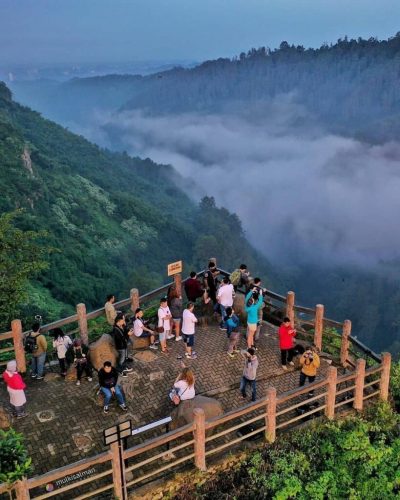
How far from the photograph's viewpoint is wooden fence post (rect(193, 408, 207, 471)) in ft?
30.6

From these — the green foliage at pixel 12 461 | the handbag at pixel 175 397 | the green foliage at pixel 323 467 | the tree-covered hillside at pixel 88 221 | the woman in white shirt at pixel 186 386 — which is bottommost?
the tree-covered hillside at pixel 88 221

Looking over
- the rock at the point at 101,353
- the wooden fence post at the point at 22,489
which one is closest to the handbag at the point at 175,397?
the rock at the point at 101,353

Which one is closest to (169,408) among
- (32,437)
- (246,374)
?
(246,374)

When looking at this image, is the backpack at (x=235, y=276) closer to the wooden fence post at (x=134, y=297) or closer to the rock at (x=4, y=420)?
the wooden fence post at (x=134, y=297)

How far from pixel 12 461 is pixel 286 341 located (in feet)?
22.5

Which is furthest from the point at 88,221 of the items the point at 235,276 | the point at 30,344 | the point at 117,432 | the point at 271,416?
the point at 117,432

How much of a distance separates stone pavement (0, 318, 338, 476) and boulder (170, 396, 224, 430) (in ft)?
1.69

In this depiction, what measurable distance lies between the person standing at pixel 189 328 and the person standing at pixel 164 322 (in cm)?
45

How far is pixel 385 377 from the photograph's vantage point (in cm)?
1212

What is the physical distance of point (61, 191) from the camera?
5172 centimetres

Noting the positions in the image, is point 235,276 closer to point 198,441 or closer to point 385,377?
point 385,377

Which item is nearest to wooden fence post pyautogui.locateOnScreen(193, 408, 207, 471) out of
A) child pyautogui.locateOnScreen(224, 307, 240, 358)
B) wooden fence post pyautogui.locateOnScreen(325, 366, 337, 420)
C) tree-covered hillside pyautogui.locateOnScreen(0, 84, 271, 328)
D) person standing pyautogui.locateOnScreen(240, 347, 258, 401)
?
person standing pyautogui.locateOnScreen(240, 347, 258, 401)

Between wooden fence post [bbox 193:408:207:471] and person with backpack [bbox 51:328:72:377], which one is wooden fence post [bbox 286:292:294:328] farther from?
person with backpack [bbox 51:328:72:377]

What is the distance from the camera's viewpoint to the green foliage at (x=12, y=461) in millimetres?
7805
